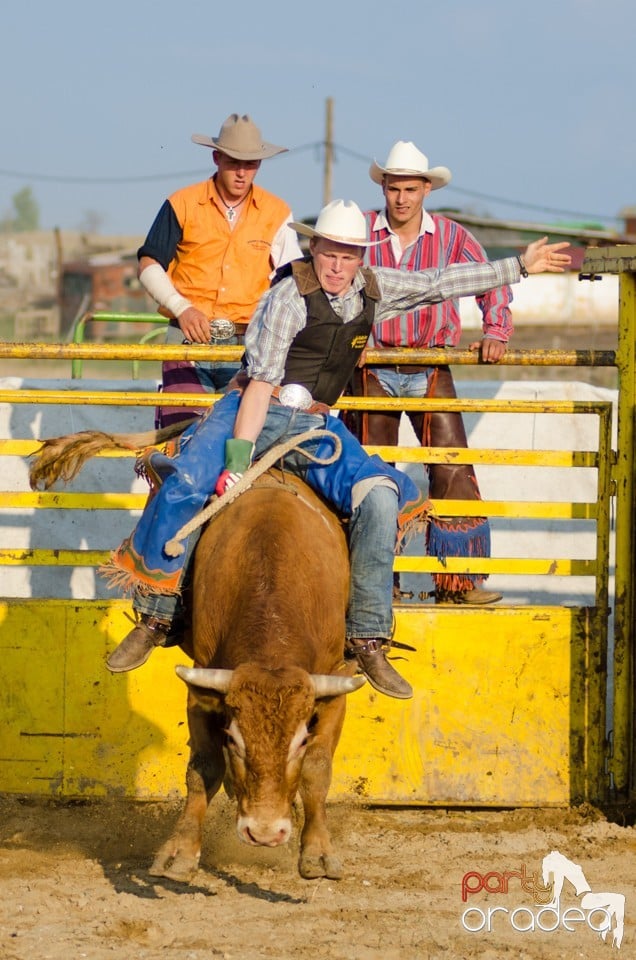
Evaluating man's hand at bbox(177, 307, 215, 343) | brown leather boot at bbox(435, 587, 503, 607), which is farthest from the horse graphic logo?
man's hand at bbox(177, 307, 215, 343)

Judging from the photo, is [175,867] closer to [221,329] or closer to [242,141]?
[221,329]

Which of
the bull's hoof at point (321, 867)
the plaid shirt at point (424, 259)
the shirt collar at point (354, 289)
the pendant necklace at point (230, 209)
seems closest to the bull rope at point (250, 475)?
the shirt collar at point (354, 289)

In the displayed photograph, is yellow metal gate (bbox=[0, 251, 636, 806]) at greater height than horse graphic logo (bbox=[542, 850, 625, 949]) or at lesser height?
greater

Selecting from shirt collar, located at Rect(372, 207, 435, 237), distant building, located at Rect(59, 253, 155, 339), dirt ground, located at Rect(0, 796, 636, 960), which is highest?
distant building, located at Rect(59, 253, 155, 339)

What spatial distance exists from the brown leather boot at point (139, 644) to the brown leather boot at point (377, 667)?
76 centimetres

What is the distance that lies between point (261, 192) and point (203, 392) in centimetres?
120

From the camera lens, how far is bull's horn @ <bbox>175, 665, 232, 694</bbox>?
4.39 m

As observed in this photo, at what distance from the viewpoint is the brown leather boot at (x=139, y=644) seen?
534cm

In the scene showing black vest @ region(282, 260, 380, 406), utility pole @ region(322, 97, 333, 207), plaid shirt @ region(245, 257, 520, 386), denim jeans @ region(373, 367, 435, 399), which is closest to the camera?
plaid shirt @ region(245, 257, 520, 386)

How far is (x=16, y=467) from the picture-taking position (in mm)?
9367

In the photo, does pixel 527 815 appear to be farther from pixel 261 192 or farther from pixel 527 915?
pixel 261 192

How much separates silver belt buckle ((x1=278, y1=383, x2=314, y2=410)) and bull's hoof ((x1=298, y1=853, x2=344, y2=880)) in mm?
1857

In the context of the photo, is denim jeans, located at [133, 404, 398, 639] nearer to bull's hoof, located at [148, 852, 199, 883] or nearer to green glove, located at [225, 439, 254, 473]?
green glove, located at [225, 439, 254, 473]

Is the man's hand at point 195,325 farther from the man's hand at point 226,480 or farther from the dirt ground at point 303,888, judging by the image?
the dirt ground at point 303,888
